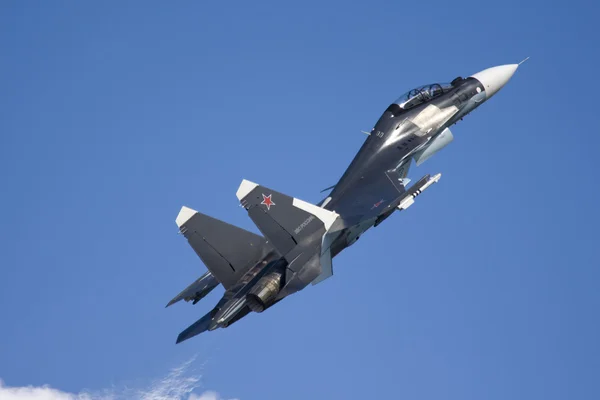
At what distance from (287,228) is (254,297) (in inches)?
76.0

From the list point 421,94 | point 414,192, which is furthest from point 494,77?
point 414,192

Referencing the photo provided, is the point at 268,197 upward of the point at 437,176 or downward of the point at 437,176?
upward

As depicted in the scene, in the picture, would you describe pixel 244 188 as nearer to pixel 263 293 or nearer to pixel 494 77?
pixel 263 293

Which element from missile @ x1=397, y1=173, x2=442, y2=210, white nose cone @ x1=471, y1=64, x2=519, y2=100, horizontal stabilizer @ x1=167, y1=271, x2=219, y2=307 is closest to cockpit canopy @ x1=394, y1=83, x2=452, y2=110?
white nose cone @ x1=471, y1=64, x2=519, y2=100

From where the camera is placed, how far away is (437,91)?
26891 mm

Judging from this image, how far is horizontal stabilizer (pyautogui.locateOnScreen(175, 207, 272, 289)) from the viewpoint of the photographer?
21.7 metres

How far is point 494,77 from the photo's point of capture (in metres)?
27.6

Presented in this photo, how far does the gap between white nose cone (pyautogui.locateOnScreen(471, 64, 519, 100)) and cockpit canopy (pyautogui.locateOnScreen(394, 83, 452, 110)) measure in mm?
1187

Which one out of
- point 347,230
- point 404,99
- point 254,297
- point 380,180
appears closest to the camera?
point 254,297

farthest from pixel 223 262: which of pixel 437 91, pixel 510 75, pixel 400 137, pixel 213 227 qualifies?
pixel 510 75

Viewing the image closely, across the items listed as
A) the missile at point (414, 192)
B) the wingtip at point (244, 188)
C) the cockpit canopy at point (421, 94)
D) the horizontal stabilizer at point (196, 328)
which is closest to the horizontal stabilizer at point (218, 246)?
the wingtip at point (244, 188)

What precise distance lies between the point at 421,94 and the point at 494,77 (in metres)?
2.71

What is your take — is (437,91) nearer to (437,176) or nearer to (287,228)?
(437,176)

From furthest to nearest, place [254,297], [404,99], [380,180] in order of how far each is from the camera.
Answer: [404,99] < [380,180] < [254,297]
